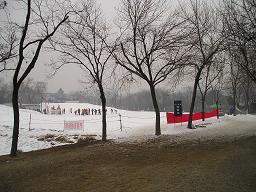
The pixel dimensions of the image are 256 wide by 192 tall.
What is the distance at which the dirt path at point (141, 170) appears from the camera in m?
6.73

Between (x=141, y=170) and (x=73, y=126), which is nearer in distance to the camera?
(x=141, y=170)

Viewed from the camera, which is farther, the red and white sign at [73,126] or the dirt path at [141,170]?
the red and white sign at [73,126]

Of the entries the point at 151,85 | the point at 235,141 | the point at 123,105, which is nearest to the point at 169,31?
the point at 151,85

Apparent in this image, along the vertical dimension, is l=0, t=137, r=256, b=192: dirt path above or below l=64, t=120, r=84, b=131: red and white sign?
below

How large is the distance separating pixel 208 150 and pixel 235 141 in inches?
120

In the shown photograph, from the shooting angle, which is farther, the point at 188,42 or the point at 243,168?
→ the point at 188,42

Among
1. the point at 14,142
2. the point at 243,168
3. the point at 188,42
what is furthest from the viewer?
the point at 188,42

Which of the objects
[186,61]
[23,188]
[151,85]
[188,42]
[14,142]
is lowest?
[23,188]

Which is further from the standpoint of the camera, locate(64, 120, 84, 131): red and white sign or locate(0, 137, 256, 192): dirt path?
locate(64, 120, 84, 131): red and white sign

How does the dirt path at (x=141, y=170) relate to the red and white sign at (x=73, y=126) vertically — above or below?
below

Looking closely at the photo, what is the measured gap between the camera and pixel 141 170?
8.45m

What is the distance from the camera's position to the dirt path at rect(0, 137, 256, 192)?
6.73 metres

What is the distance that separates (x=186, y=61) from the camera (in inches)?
679

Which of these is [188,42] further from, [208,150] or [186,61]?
[208,150]
